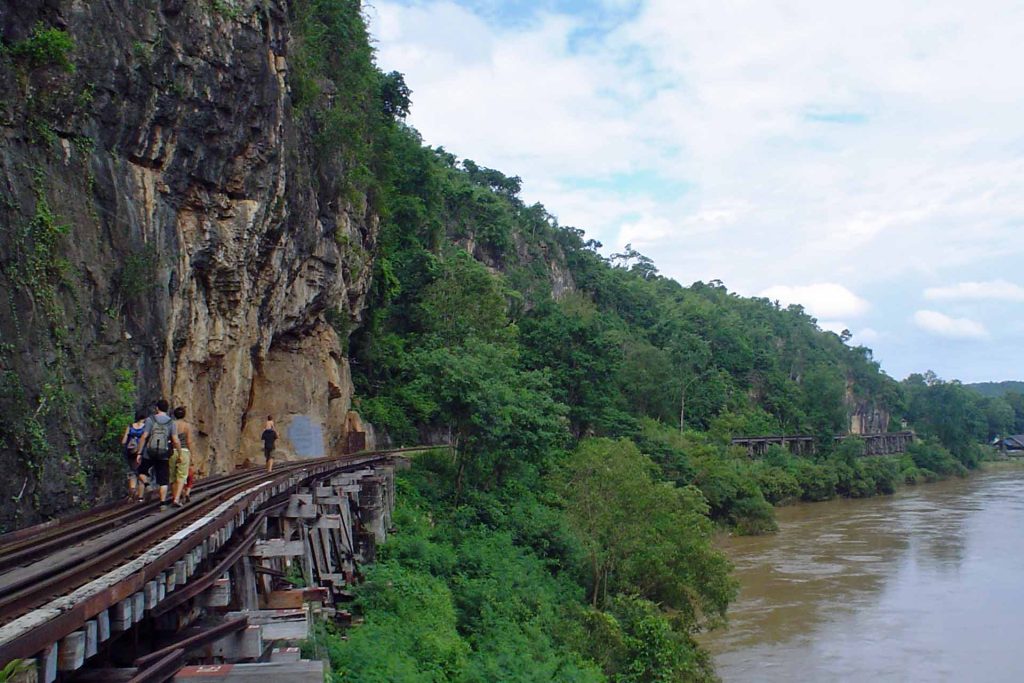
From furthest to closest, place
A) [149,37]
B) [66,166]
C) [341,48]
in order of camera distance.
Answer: [341,48] < [149,37] < [66,166]

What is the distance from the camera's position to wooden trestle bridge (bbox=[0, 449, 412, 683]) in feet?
15.1

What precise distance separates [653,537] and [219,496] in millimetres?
14729

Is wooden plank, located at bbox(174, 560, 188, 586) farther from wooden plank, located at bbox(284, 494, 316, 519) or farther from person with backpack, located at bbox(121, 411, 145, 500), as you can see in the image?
wooden plank, located at bbox(284, 494, 316, 519)

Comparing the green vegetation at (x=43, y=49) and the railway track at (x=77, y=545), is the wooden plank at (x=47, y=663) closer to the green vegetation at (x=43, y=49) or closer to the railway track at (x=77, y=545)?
the railway track at (x=77, y=545)

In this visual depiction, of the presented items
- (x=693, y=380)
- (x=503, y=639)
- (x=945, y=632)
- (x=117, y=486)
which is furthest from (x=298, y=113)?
(x=693, y=380)

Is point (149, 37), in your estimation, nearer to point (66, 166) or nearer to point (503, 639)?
point (66, 166)

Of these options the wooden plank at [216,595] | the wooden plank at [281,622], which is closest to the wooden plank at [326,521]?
the wooden plank at [281,622]

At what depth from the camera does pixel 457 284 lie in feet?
114

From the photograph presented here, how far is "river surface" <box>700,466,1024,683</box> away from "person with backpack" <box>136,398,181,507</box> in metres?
15.5

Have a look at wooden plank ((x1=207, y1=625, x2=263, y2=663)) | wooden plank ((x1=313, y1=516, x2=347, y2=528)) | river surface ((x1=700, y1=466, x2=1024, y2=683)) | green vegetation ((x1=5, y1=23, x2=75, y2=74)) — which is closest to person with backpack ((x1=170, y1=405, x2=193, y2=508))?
wooden plank ((x1=207, y1=625, x2=263, y2=663))

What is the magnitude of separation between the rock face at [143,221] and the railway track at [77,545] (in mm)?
1617

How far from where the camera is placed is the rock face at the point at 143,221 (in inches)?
→ 390

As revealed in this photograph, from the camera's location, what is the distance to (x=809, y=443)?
7138cm

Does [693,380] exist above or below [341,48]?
below
